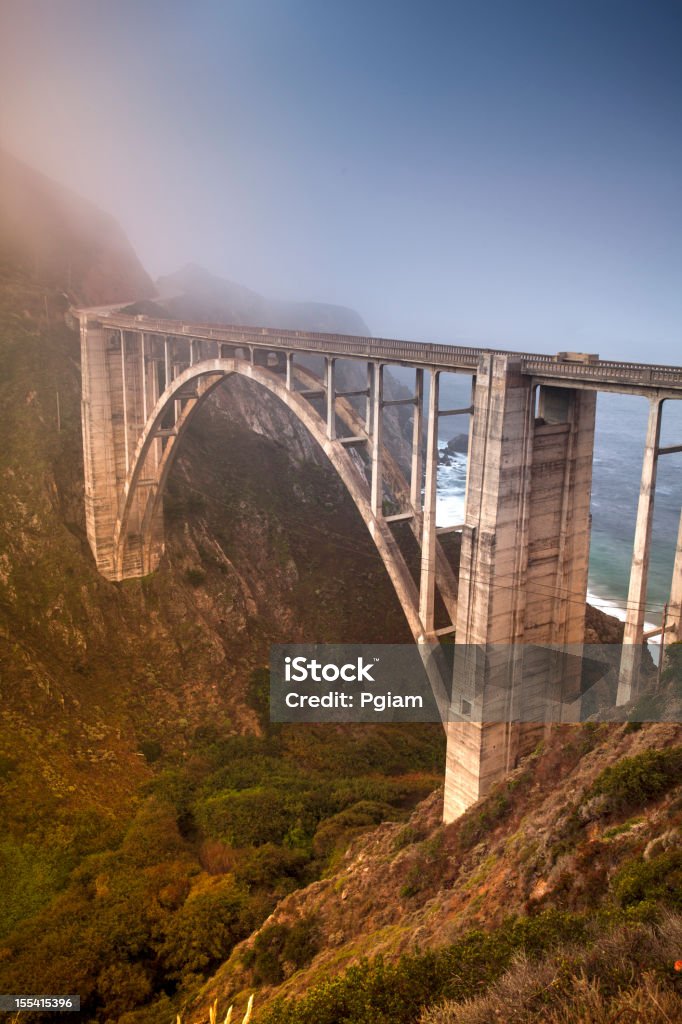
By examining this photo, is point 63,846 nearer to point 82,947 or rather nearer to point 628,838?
point 82,947

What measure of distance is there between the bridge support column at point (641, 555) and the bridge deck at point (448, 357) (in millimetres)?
590

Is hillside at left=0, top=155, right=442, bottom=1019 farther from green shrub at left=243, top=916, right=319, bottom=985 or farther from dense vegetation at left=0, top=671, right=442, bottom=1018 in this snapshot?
green shrub at left=243, top=916, right=319, bottom=985

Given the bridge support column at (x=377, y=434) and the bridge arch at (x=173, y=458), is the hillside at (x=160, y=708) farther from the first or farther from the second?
the bridge support column at (x=377, y=434)

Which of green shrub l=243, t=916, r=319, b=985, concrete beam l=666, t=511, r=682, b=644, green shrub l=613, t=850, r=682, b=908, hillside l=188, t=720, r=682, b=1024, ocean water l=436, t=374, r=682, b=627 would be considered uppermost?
concrete beam l=666, t=511, r=682, b=644

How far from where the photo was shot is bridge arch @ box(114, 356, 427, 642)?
2178cm

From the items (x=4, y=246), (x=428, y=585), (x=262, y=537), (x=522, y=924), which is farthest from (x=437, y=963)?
(x=4, y=246)

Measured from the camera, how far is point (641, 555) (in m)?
15.4

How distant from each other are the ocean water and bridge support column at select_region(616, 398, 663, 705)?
17803 mm

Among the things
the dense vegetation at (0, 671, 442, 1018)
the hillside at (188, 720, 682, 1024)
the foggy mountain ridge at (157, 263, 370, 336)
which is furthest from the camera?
the foggy mountain ridge at (157, 263, 370, 336)

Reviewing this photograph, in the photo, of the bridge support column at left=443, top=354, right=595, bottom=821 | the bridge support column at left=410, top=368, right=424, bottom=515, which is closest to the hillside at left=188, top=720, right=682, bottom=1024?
the bridge support column at left=443, top=354, right=595, bottom=821

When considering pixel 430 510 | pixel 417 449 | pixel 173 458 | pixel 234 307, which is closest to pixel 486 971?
pixel 430 510

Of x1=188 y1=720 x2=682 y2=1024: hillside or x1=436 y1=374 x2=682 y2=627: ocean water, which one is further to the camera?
x1=436 y1=374 x2=682 y2=627: ocean water

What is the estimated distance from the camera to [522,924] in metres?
10.9

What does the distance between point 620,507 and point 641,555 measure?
54.3m
